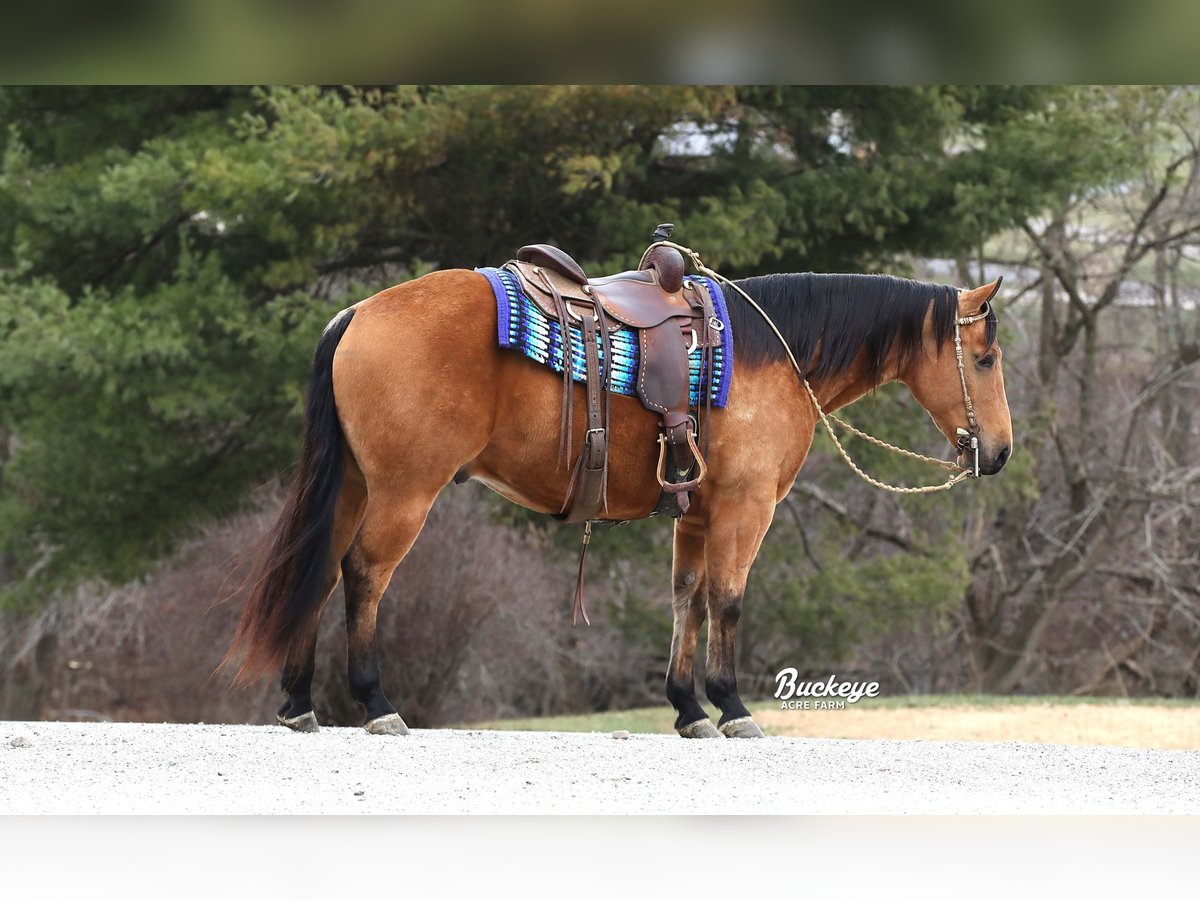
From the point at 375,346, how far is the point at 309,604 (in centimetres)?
105

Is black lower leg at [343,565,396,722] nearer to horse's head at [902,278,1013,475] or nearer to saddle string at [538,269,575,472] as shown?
saddle string at [538,269,575,472]

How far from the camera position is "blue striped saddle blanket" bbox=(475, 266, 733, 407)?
5.52 m

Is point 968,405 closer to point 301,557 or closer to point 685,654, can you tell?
point 685,654

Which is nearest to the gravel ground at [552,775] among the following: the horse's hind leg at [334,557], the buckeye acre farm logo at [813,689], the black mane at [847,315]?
the horse's hind leg at [334,557]

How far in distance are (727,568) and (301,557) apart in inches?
67.9

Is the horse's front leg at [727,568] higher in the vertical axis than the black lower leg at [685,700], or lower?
higher

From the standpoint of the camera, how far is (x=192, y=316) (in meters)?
11.5

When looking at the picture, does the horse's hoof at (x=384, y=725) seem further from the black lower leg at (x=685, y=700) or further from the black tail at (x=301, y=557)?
the black lower leg at (x=685, y=700)

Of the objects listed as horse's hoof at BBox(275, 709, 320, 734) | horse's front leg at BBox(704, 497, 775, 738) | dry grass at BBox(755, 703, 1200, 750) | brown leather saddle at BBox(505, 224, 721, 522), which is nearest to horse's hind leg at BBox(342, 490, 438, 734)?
horse's hoof at BBox(275, 709, 320, 734)

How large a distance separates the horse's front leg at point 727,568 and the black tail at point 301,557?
1.56 metres

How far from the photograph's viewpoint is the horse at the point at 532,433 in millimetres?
5441
